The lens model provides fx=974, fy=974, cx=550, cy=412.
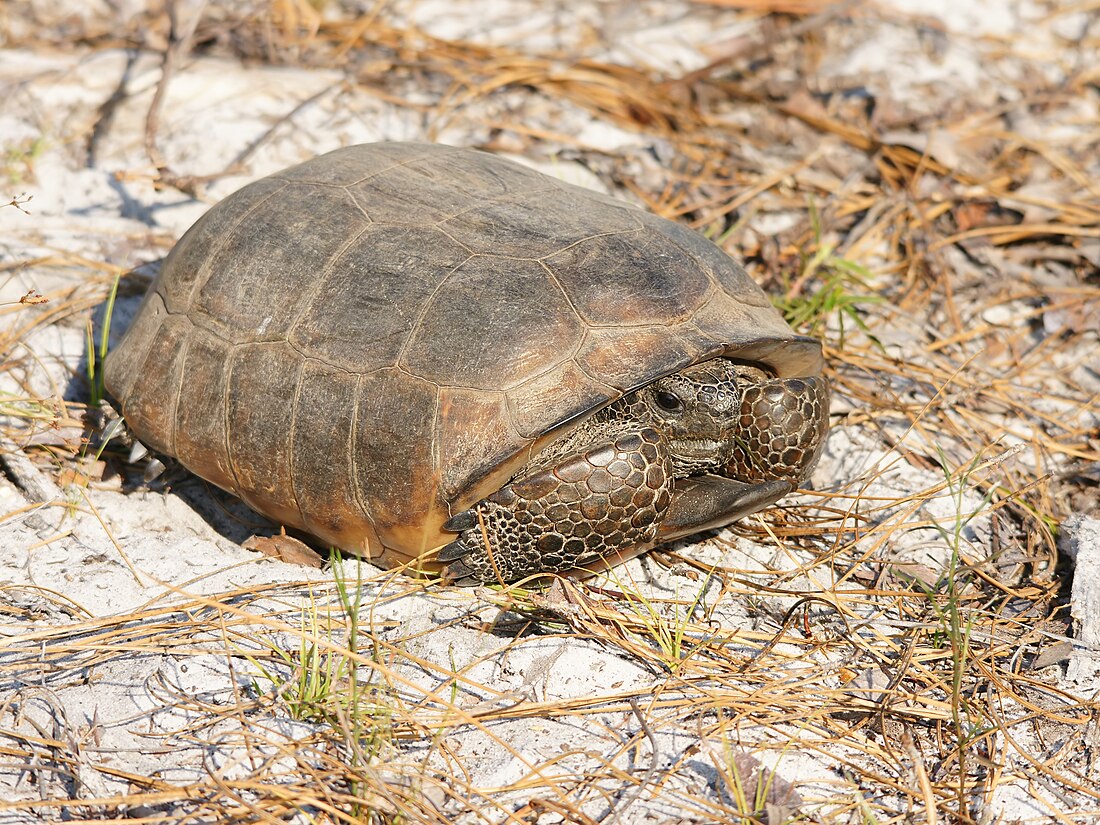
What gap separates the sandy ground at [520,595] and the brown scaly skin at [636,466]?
0.17m

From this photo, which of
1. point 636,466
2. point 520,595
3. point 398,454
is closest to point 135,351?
point 398,454

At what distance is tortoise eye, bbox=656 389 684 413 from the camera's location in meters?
3.02

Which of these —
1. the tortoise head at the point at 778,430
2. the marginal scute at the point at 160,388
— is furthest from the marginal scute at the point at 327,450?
the tortoise head at the point at 778,430

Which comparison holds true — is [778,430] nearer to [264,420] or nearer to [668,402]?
[668,402]

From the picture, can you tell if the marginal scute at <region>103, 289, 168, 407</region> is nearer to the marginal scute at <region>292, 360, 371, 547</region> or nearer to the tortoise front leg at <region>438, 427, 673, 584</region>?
the marginal scute at <region>292, 360, 371, 547</region>

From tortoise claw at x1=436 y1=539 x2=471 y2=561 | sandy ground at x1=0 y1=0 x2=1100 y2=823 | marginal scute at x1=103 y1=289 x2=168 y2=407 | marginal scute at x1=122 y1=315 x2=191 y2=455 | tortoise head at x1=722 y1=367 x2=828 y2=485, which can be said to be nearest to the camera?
sandy ground at x1=0 y1=0 x2=1100 y2=823

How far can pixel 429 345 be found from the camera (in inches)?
111

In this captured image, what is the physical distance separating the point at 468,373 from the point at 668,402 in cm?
66

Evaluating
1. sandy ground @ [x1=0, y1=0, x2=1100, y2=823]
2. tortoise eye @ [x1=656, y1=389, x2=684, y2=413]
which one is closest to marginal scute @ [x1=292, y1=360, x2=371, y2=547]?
sandy ground @ [x1=0, y1=0, x2=1100, y2=823]

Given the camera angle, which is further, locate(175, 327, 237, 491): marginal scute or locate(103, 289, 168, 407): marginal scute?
locate(103, 289, 168, 407): marginal scute

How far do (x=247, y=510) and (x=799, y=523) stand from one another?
76.1 inches

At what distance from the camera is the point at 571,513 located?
277 cm

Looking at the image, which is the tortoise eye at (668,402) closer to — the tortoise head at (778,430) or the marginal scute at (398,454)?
the tortoise head at (778,430)

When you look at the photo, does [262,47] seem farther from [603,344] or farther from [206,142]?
[603,344]
